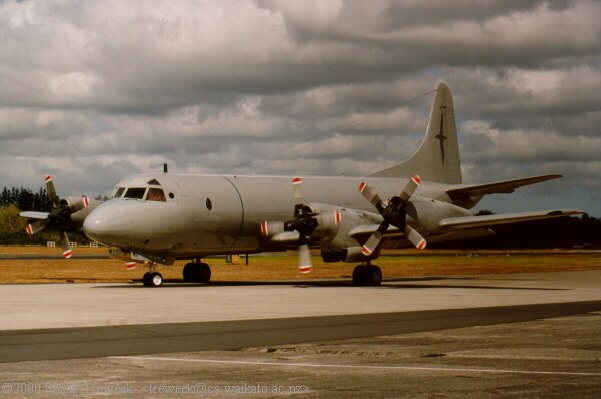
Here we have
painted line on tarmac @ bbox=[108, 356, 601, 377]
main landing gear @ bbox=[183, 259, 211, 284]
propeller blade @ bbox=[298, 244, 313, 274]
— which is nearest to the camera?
painted line on tarmac @ bbox=[108, 356, 601, 377]

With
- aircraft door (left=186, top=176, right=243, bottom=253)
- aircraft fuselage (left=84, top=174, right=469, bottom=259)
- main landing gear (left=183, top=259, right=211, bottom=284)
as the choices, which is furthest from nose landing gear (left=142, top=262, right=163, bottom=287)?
main landing gear (left=183, top=259, right=211, bottom=284)

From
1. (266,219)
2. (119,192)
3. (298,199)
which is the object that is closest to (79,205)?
(119,192)

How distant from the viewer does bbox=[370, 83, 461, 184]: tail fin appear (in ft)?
155

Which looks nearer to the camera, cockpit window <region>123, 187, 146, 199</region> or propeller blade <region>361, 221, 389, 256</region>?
propeller blade <region>361, 221, 389, 256</region>

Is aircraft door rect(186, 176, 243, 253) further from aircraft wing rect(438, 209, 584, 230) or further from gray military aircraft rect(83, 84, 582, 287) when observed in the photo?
aircraft wing rect(438, 209, 584, 230)

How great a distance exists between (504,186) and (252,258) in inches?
1475

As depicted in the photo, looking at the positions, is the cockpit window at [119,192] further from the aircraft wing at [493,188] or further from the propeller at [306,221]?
the aircraft wing at [493,188]

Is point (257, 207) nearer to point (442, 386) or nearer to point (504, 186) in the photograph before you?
point (504, 186)

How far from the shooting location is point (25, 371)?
11633 mm

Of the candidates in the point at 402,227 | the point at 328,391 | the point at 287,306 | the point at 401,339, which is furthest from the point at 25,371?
the point at 402,227

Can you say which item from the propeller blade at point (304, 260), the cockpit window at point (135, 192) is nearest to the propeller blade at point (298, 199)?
the propeller blade at point (304, 260)

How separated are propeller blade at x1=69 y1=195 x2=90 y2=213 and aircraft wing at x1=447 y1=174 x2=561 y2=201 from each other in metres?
19.0

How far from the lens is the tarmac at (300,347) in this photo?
1034 cm

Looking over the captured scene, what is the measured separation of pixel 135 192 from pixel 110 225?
8.37 feet
